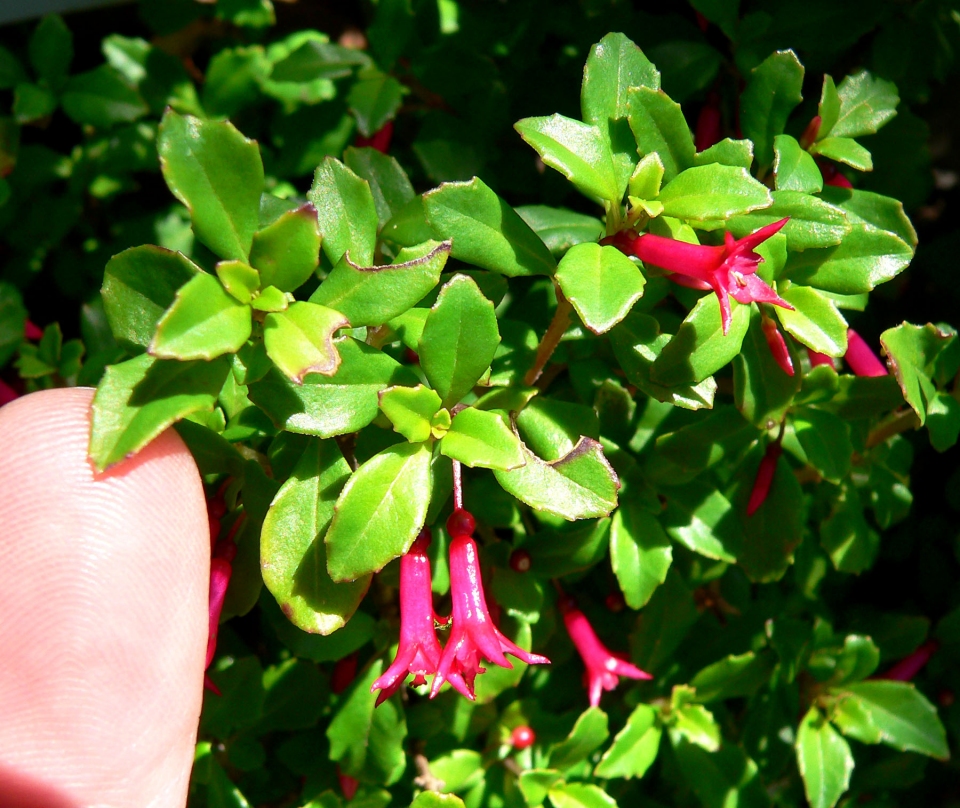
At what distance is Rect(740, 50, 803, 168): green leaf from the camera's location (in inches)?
46.8

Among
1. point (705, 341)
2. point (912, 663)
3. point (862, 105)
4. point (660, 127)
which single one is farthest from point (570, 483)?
point (912, 663)

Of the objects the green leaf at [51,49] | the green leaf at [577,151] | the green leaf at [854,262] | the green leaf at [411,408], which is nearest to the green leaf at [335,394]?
the green leaf at [411,408]

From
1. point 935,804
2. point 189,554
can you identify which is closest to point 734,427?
point 189,554

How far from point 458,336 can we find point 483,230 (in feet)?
0.49

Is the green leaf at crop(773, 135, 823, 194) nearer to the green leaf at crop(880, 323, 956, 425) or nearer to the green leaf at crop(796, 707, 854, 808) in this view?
the green leaf at crop(880, 323, 956, 425)

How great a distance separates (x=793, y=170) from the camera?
113 cm

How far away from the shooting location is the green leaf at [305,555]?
102cm

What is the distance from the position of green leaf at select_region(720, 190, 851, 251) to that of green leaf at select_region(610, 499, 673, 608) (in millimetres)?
421

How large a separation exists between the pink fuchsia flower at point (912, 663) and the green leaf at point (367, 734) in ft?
2.97

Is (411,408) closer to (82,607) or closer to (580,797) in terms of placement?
(82,607)

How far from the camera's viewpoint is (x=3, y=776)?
3.86ft

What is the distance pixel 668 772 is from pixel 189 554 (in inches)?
35.9

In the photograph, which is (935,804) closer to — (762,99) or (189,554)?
(762,99)

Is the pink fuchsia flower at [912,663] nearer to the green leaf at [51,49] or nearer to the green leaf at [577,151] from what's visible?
the green leaf at [577,151]
